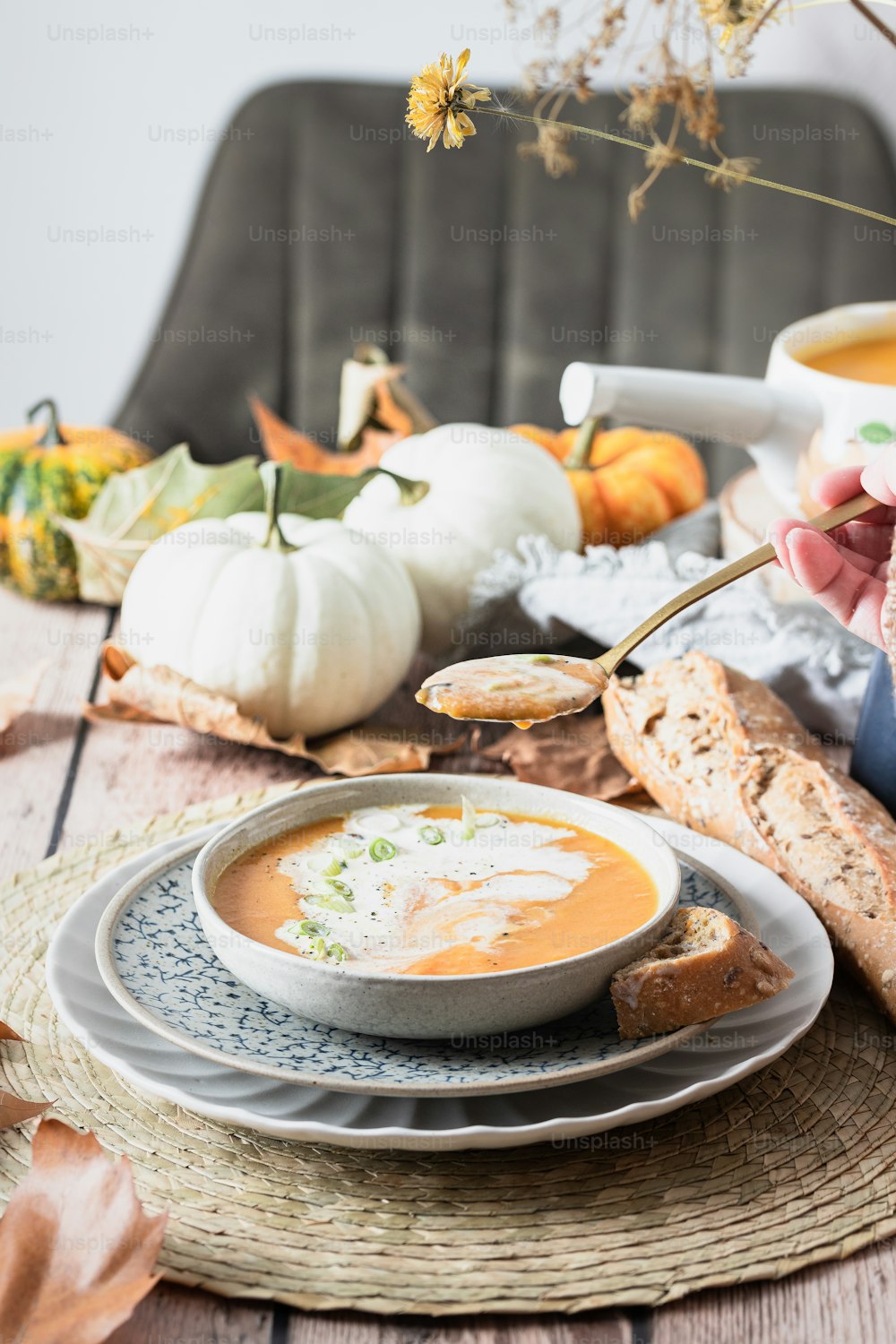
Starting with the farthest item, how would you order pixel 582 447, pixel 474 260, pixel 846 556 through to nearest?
pixel 474 260, pixel 582 447, pixel 846 556

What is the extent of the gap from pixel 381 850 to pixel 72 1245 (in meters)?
0.39

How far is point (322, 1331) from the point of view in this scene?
0.75 m

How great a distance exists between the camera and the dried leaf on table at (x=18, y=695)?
1.61 meters

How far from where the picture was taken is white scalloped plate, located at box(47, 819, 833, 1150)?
0.80 meters

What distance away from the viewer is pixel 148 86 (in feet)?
9.33

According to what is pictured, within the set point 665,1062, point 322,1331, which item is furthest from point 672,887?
point 322,1331

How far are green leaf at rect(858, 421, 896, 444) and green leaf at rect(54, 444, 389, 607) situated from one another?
2.00ft

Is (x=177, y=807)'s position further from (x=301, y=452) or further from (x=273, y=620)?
(x=301, y=452)

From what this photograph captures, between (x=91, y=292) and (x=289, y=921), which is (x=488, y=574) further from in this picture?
(x=91, y=292)

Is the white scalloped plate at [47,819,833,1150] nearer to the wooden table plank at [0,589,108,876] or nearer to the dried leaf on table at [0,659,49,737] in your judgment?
the wooden table plank at [0,589,108,876]

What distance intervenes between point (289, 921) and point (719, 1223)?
0.35 metres

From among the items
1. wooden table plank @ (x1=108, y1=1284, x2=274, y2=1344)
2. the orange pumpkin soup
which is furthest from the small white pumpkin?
wooden table plank @ (x1=108, y1=1284, x2=274, y2=1344)

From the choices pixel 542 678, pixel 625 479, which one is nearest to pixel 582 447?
pixel 625 479

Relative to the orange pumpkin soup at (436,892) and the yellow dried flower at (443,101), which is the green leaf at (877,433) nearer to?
the orange pumpkin soup at (436,892)
